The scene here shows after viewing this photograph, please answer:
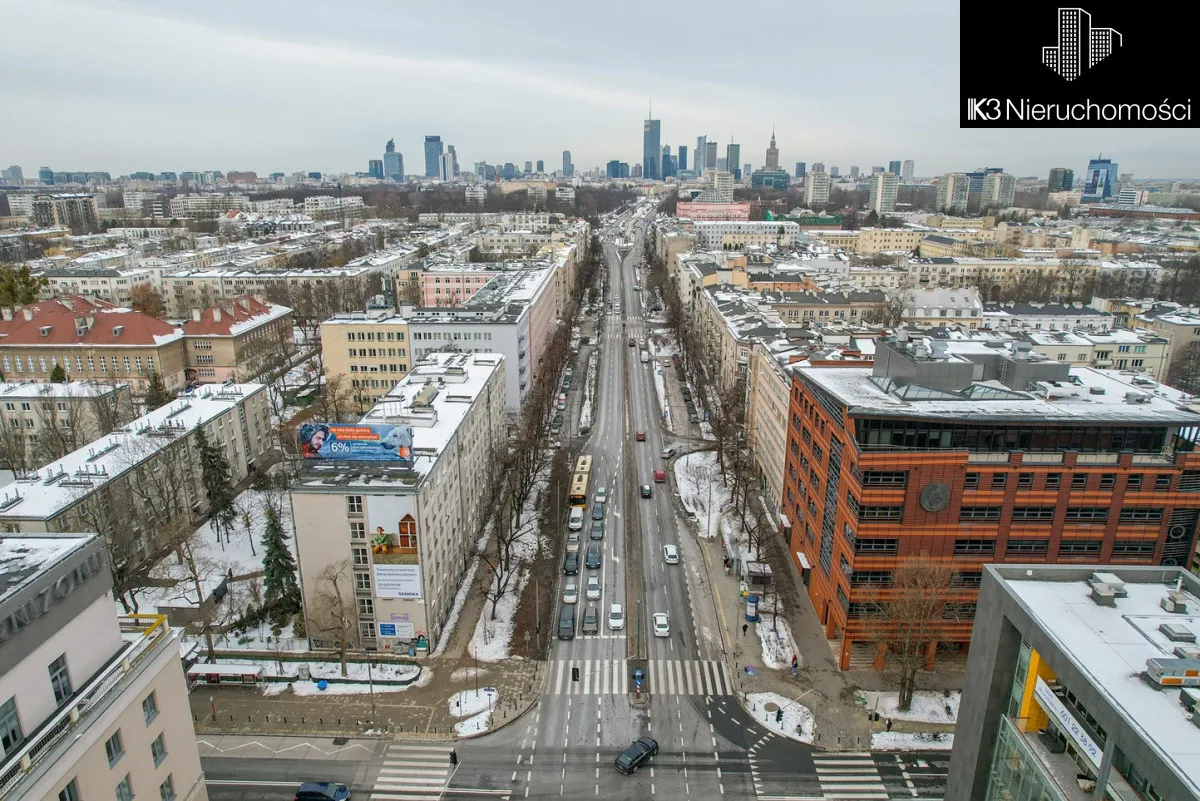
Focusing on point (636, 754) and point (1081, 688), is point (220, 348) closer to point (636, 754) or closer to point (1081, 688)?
point (636, 754)

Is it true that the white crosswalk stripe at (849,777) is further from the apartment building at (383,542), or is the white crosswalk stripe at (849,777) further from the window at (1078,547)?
the apartment building at (383,542)

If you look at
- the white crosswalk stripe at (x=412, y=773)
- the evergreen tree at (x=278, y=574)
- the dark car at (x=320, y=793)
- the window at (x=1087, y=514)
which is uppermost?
the window at (x=1087, y=514)

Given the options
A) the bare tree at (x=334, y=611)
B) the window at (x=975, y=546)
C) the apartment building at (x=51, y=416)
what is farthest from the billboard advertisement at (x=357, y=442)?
the apartment building at (x=51, y=416)

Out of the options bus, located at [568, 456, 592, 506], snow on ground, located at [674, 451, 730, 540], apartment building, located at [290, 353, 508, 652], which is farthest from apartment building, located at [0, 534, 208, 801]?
snow on ground, located at [674, 451, 730, 540]

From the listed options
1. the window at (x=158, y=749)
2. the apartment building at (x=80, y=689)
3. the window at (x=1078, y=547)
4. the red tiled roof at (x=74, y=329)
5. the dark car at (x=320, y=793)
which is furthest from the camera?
the red tiled roof at (x=74, y=329)

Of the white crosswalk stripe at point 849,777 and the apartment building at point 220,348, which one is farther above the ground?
the apartment building at point 220,348

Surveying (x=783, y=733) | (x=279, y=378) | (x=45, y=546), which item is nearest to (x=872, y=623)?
(x=783, y=733)

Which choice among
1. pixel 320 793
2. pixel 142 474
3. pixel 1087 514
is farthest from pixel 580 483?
pixel 1087 514
